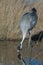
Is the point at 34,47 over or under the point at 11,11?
under

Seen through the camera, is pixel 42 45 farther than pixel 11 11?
No

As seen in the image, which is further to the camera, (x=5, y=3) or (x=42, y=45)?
(x=5, y=3)

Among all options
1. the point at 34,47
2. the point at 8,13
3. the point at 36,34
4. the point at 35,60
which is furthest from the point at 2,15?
the point at 35,60

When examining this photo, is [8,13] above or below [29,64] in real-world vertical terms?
above

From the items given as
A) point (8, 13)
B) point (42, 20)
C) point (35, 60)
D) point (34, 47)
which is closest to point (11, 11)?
point (8, 13)

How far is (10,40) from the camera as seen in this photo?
18328mm

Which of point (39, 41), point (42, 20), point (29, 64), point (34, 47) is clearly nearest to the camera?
point (29, 64)

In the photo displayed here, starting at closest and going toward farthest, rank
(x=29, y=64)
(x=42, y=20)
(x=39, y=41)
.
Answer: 1. (x=29, y=64)
2. (x=39, y=41)
3. (x=42, y=20)

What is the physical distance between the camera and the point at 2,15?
1886 cm

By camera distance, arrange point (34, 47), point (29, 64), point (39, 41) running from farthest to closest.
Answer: point (39, 41) → point (34, 47) → point (29, 64)

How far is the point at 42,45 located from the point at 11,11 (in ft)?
8.07

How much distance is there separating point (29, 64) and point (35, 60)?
0.61 m

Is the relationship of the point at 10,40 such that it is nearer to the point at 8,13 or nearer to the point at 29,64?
the point at 8,13

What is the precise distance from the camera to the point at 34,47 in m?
16.5
